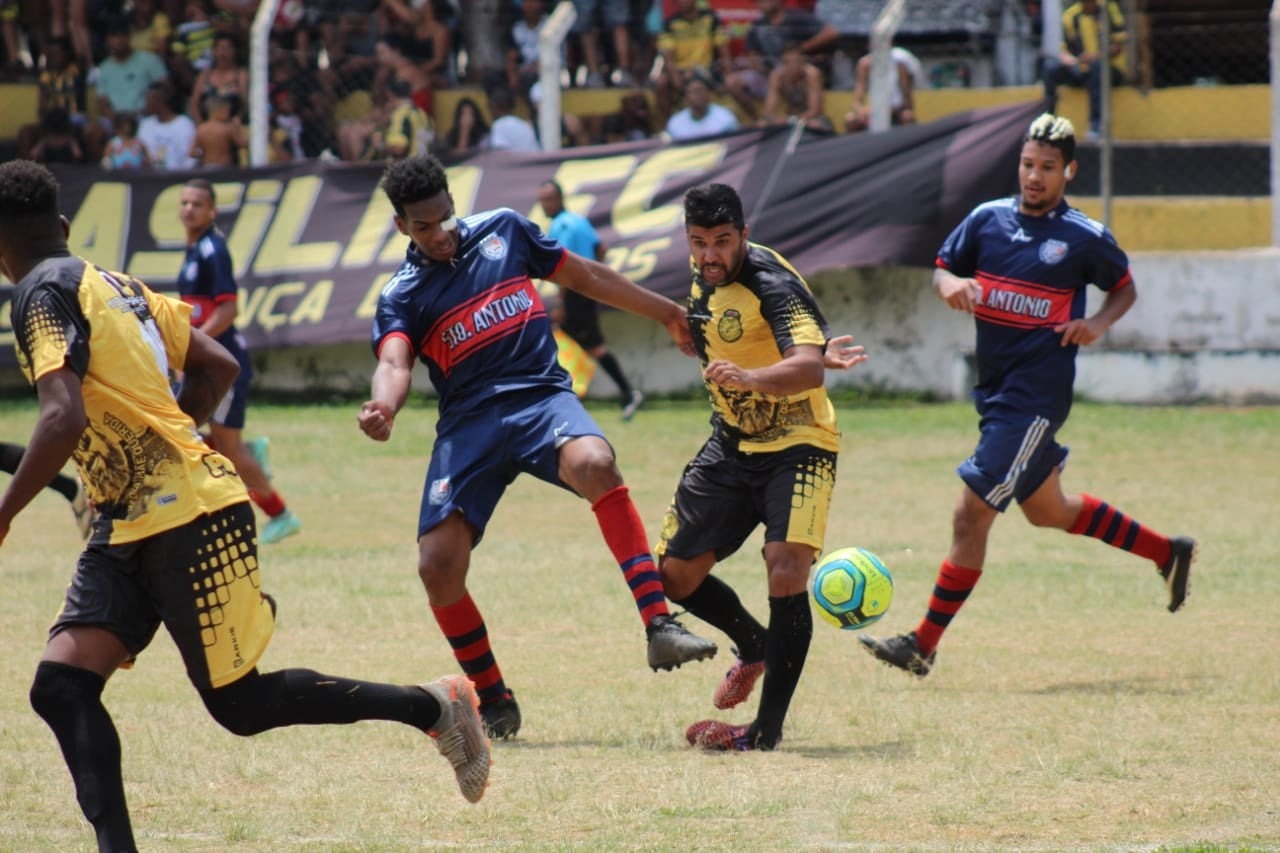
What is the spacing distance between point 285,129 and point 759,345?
43.3ft

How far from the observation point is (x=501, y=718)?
21.9 feet

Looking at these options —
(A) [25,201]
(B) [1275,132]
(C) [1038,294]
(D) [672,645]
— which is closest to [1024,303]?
(C) [1038,294]

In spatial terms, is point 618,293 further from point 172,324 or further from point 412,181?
point 172,324

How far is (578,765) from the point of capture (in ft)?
20.2

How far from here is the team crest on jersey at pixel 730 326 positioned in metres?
6.73

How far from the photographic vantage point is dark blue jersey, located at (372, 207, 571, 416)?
666cm

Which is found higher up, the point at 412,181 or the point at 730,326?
the point at 412,181

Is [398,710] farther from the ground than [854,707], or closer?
farther from the ground

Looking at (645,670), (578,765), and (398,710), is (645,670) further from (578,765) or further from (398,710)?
(398,710)

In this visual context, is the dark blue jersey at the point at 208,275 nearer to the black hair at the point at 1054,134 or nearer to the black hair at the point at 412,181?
the black hair at the point at 412,181

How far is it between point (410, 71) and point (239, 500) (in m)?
14.9

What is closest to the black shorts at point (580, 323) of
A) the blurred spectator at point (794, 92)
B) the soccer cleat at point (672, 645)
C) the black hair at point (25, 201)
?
the blurred spectator at point (794, 92)

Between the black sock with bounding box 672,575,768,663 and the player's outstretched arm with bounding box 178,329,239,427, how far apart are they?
2447 millimetres

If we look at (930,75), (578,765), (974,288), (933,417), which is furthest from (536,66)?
(578,765)
